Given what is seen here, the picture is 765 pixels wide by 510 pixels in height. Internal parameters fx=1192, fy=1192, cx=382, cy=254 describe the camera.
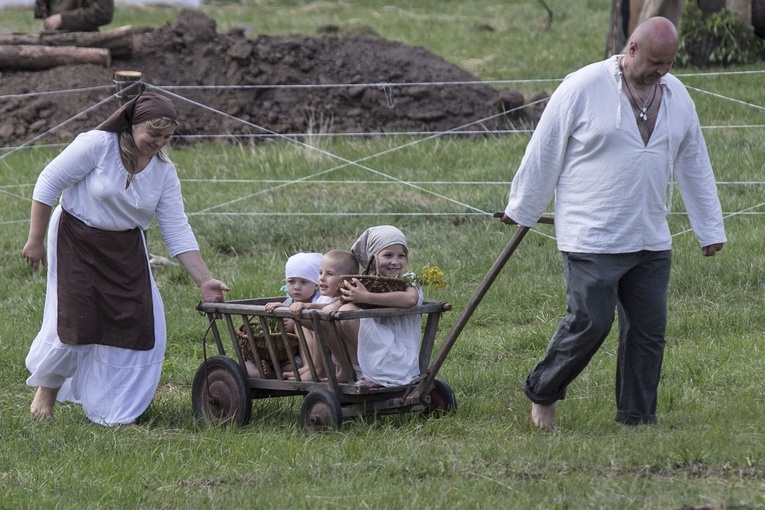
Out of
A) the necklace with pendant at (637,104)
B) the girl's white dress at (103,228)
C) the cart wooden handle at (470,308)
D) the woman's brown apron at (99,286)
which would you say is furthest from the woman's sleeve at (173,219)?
the necklace with pendant at (637,104)

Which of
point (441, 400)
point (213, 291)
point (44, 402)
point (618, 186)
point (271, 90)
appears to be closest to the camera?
point (618, 186)

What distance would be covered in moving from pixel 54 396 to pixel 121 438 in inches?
28.8

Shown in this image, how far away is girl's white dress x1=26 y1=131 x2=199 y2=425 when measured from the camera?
19.7 feet

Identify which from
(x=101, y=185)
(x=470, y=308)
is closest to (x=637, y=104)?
(x=470, y=308)

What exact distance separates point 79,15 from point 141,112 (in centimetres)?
975

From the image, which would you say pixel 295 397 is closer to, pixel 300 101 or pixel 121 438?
pixel 121 438

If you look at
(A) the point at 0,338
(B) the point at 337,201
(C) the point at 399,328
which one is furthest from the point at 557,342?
(B) the point at 337,201

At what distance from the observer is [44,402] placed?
20.7ft

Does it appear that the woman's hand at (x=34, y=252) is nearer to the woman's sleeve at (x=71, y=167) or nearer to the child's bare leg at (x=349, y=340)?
the woman's sleeve at (x=71, y=167)

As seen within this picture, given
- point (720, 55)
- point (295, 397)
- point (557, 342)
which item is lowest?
point (295, 397)

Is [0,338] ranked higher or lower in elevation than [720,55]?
lower

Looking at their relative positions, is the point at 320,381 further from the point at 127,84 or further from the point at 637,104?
the point at 127,84

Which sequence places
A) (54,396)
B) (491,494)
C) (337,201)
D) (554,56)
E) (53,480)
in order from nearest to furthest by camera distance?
(491,494)
(53,480)
(54,396)
(337,201)
(554,56)

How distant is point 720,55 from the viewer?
628 inches
